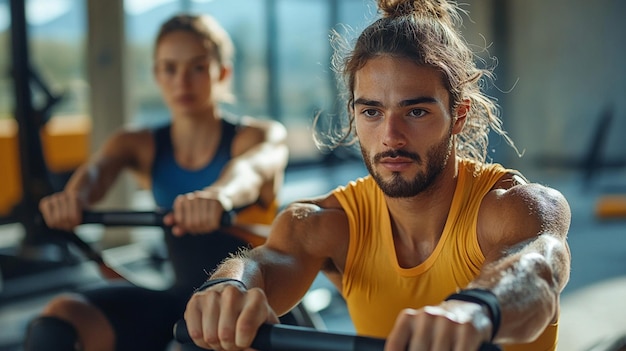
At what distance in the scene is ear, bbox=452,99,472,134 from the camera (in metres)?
1.36

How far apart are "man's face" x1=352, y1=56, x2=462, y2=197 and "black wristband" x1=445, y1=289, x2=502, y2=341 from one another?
35 cm

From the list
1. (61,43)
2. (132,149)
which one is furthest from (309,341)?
(61,43)

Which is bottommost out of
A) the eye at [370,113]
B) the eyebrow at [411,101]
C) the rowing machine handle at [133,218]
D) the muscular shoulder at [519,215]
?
the rowing machine handle at [133,218]

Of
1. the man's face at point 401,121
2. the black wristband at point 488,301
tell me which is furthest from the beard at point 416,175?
the black wristband at point 488,301

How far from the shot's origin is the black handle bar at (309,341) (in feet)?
3.06

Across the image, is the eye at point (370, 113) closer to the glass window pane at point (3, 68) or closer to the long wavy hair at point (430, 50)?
→ the long wavy hair at point (430, 50)

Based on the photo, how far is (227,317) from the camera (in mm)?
1049

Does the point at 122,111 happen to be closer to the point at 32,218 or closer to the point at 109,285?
the point at 32,218

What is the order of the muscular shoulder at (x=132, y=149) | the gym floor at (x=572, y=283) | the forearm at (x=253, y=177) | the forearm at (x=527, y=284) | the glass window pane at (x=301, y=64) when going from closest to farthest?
1. the forearm at (x=527, y=284)
2. the forearm at (x=253, y=177)
3. the muscular shoulder at (x=132, y=149)
4. the gym floor at (x=572, y=283)
5. the glass window pane at (x=301, y=64)

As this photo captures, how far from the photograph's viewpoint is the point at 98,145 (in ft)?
15.6

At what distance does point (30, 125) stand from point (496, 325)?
3191 mm

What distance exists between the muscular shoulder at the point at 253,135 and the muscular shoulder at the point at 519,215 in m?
1.15

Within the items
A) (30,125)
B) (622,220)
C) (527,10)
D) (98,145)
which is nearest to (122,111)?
(98,145)

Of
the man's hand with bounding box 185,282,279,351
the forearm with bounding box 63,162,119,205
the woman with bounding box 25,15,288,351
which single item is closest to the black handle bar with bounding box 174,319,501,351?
the man's hand with bounding box 185,282,279,351
